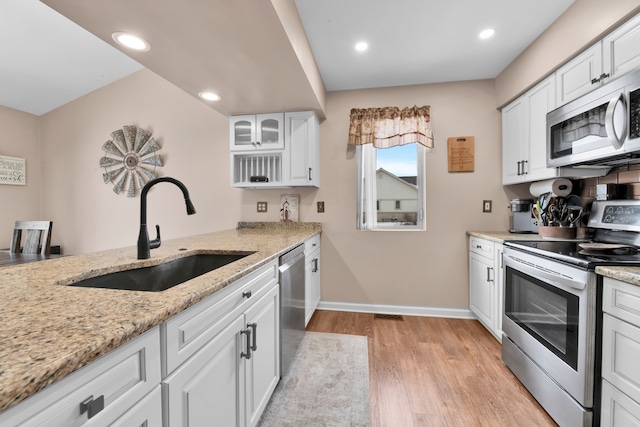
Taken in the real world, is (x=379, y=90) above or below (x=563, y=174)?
above

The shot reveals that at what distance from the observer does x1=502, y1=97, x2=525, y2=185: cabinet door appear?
2.41 metres

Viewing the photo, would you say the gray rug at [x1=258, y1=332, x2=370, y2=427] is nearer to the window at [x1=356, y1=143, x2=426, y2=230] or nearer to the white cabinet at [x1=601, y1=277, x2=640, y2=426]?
the white cabinet at [x1=601, y1=277, x2=640, y2=426]

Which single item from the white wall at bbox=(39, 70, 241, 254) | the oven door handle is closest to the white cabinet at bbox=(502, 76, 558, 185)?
the oven door handle

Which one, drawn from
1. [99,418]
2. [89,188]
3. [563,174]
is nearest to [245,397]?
[99,418]

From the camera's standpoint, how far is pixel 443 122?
285cm

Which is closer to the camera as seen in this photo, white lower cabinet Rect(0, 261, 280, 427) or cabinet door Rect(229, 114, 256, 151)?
white lower cabinet Rect(0, 261, 280, 427)

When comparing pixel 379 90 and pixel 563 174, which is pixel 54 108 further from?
pixel 563 174

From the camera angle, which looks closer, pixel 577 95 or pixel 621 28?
pixel 621 28

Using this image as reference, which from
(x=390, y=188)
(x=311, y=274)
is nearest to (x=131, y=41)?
(x=311, y=274)

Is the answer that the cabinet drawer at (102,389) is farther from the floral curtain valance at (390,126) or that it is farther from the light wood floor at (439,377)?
the floral curtain valance at (390,126)

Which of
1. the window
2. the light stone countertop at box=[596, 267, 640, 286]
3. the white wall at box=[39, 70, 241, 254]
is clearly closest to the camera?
the light stone countertop at box=[596, 267, 640, 286]

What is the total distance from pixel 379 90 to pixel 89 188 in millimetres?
→ 3643

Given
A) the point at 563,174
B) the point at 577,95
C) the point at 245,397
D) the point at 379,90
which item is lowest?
the point at 245,397

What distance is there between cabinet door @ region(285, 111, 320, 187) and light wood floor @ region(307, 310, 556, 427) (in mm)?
1436
